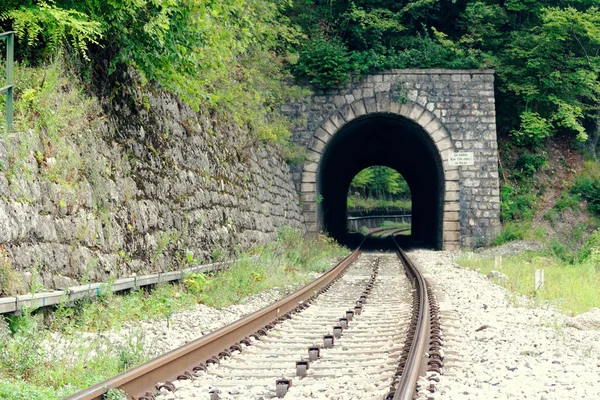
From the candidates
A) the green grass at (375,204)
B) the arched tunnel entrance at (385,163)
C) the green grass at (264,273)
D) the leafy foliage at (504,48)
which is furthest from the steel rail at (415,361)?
the green grass at (375,204)

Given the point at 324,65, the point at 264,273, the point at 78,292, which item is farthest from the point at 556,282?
the point at 324,65

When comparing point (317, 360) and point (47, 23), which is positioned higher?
point (47, 23)

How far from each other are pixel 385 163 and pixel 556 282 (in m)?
24.4

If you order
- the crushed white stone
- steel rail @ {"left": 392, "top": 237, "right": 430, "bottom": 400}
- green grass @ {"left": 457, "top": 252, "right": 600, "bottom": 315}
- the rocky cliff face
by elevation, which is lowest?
green grass @ {"left": 457, "top": 252, "right": 600, "bottom": 315}

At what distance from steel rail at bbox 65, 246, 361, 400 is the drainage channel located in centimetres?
11

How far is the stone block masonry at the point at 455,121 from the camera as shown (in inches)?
840

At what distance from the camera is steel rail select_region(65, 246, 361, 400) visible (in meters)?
4.06

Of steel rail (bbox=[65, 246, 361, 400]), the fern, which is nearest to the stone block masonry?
steel rail (bbox=[65, 246, 361, 400])

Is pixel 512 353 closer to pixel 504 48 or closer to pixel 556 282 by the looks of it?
pixel 556 282

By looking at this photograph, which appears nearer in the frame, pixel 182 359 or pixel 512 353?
pixel 182 359

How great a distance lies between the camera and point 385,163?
35719mm

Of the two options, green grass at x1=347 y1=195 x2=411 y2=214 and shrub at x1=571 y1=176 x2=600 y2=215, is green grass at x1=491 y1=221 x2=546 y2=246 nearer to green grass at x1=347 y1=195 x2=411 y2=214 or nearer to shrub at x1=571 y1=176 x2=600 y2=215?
shrub at x1=571 y1=176 x2=600 y2=215

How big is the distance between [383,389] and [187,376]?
1.38 meters

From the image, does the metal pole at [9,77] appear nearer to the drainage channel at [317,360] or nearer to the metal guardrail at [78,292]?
the metal guardrail at [78,292]
